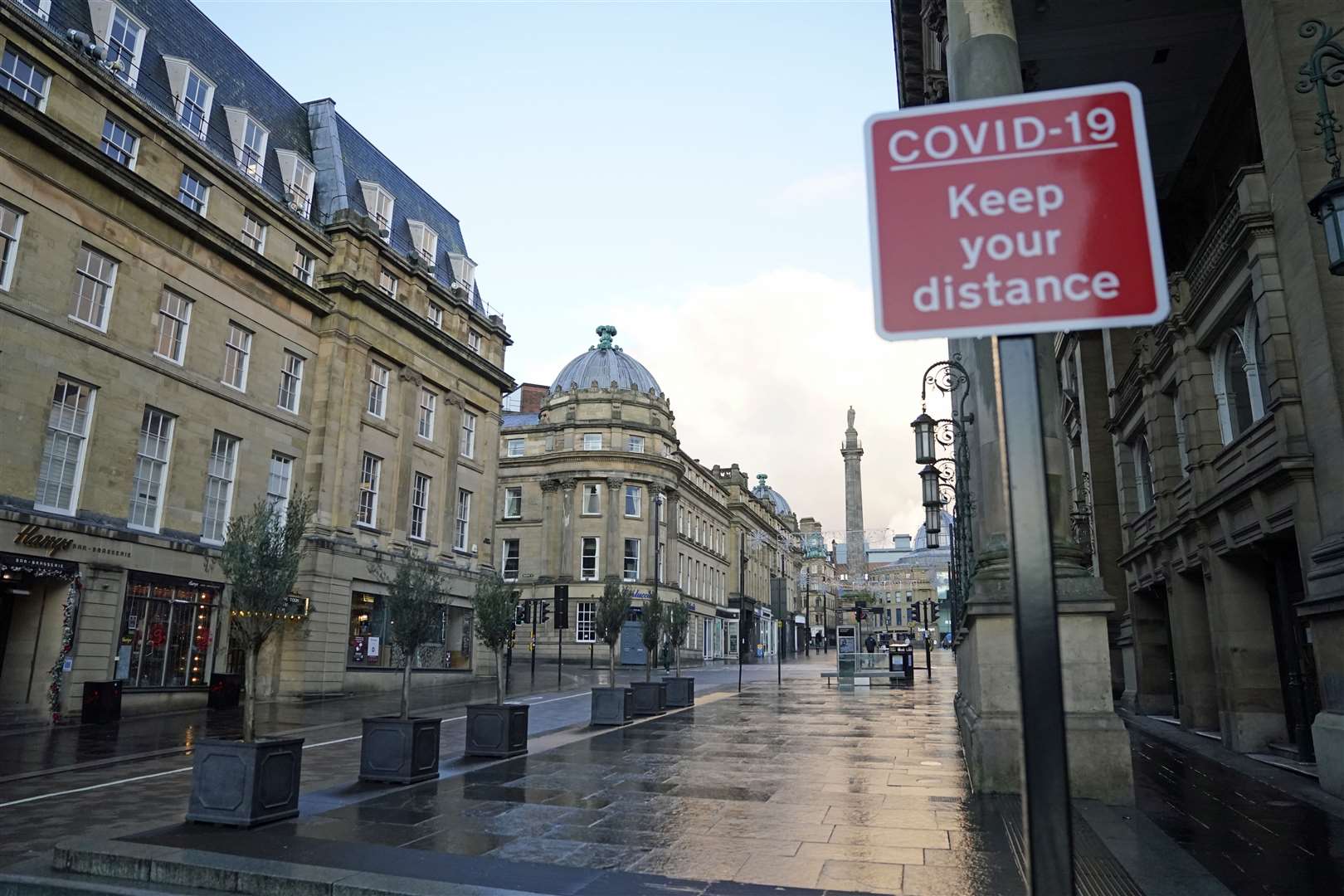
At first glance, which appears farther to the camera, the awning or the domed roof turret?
the domed roof turret

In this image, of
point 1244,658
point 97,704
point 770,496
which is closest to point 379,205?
point 97,704

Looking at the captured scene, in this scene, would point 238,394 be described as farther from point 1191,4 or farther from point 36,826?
point 1191,4

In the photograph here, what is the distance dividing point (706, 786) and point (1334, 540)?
26.6ft


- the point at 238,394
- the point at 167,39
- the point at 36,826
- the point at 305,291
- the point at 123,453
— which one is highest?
the point at 167,39

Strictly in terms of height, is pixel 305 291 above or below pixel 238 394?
above

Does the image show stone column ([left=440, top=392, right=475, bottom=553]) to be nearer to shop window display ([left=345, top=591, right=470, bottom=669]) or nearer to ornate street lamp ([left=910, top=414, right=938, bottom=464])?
shop window display ([left=345, top=591, right=470, bottom=669])

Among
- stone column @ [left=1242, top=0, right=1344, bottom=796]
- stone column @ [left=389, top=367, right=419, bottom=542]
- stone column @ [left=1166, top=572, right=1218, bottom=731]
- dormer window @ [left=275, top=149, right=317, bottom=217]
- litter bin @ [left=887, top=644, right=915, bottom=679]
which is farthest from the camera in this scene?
litter bin @ [left=887, top=644, right=915, bottom=679]

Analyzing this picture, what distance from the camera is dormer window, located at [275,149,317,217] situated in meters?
30.9

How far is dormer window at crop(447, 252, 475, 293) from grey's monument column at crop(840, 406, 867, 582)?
113684 millimetres

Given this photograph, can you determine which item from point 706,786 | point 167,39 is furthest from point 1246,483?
point 167,39

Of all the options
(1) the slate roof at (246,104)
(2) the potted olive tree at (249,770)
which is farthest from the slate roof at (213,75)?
(2) the potted olive tree at (249,770)

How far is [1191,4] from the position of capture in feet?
52.6

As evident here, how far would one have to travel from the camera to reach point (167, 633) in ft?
77.3

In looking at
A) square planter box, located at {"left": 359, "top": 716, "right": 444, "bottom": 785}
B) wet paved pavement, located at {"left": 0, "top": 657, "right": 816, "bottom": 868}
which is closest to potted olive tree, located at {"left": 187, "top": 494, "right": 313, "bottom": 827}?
wet paved pavement, located at {"left": 0, "top": 657, "right": 816, "bottom": 868}
